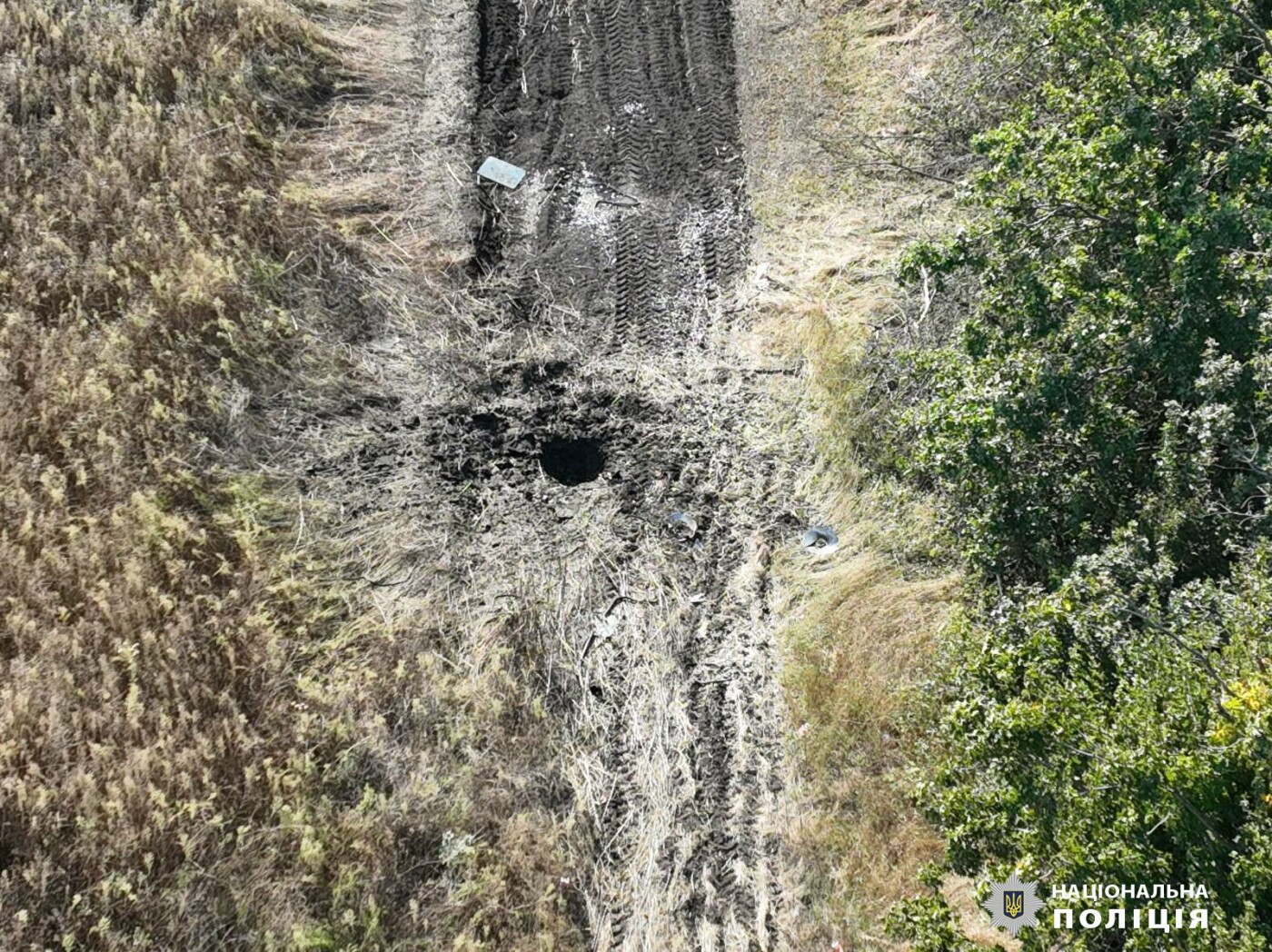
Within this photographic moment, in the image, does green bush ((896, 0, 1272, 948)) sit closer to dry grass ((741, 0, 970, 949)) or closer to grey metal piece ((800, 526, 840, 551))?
dry grass ((741, 0, 970, 949))

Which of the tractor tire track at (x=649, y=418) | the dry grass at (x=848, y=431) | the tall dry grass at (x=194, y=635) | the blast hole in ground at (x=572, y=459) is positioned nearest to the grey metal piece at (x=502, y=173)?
the tractor tire track at (x=649, y=418)

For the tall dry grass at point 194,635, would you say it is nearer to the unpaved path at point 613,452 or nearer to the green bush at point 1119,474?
the unpaved path at point 613,452

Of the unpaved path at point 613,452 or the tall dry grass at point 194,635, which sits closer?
the tall dry grass at point 194,635

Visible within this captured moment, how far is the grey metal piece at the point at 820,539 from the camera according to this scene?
6391mm

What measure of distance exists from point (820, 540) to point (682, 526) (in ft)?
2.91

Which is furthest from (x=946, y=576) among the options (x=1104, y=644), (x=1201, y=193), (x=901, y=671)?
(x=1201, y=193)

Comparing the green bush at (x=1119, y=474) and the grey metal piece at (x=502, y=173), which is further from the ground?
the grey metal piece at (x=502, y=173)

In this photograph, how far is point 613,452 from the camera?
22.8 ft

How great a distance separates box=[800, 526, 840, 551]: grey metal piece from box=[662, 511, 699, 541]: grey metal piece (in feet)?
2.32

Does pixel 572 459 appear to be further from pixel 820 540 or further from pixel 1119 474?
pixel 1119 474

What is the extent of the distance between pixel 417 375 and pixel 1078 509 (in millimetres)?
4356

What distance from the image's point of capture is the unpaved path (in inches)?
218

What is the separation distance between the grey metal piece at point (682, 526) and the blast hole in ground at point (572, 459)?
65 cm

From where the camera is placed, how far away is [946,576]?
19.4 ft
